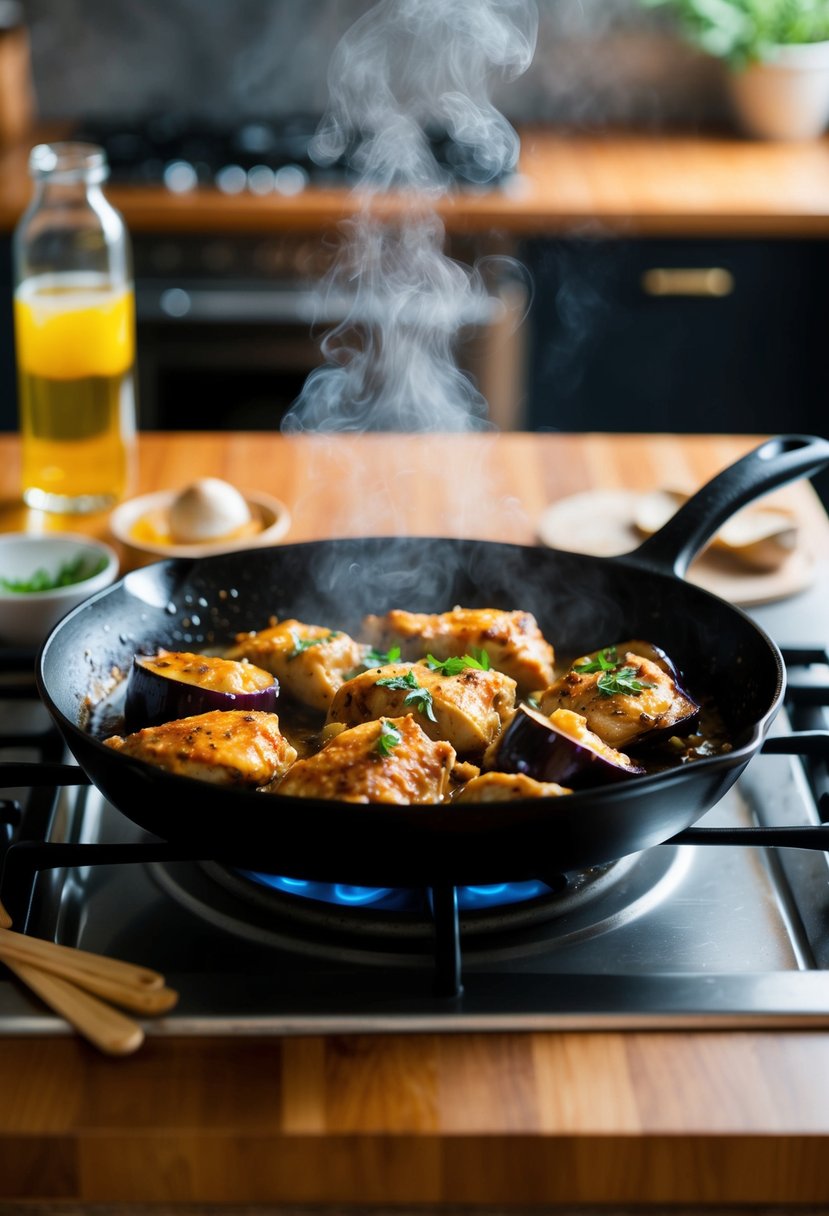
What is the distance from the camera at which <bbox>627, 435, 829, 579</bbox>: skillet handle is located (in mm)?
1552

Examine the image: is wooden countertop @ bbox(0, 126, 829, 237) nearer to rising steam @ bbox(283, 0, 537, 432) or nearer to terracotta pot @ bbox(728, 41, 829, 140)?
rising steam @ bbox(283, 0, 537, 432)

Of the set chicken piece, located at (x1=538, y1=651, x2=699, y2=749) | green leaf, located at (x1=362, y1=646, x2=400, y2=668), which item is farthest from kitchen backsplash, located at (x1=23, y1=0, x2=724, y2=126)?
chicken piece, located at (x1=538, y1=651, x2=699, y2=749)

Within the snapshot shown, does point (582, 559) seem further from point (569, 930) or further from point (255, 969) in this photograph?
point (255, 969)

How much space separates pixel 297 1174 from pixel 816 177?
11.7 feet

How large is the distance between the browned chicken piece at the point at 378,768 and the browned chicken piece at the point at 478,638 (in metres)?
0.26

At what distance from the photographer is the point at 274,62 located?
4477 millimetres

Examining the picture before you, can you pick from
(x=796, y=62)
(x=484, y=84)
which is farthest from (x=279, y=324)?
(x=796, y=62)

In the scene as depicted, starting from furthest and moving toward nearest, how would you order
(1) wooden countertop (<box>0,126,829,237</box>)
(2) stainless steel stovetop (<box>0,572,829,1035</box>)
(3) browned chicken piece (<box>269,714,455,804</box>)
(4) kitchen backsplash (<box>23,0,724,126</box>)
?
(4) kitchen backsplash (<box>23,0,724,126</box>), (1) wooden countertop (<box>0,126,829,237</box>), (3) browned chicken piece (<box>269,714,455,804</box>), (2) stainless steel stovetop (<box>0,572,829,1035</box>)

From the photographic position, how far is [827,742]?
135cm

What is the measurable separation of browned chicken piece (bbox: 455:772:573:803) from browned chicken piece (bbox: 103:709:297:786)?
21 centimetres

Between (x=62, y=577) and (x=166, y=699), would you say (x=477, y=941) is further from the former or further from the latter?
(x=62, y=577)

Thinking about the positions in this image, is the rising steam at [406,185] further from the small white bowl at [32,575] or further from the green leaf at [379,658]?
the green leaf at [379,658]

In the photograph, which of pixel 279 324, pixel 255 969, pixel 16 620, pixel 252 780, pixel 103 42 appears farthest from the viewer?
pixel 103 42

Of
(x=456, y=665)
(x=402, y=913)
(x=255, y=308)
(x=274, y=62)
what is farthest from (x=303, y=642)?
(x=274, y=62)
